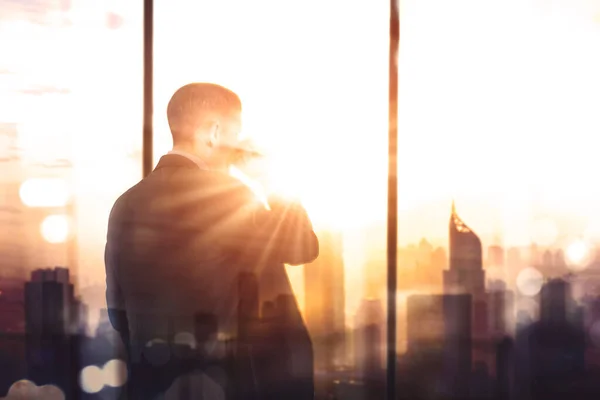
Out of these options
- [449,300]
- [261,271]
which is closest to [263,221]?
[261,271]

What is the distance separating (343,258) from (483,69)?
2.88ft

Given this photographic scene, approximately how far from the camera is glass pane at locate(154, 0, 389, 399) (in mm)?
1989

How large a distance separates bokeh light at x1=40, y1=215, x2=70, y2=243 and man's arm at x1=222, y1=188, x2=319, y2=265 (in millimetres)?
964

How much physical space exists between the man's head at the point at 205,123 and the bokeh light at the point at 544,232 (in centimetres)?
121

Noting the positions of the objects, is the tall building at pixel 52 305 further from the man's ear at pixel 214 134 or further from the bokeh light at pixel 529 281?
the bokeh light at pixel 529 281

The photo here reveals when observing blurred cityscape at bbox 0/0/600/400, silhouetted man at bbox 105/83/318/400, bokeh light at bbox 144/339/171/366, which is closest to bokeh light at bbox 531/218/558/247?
blurred cityscape at bbox 0/0/600/400

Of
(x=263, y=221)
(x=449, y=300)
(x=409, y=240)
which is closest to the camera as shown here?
(x=263, y=221)

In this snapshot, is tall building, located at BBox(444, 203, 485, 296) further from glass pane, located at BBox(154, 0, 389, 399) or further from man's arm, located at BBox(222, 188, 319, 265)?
man's arm, located at BBox(222, 188, 319, 265)

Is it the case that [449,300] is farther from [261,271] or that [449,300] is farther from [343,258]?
[261,271]

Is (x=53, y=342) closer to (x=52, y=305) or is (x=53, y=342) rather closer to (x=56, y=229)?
(x=52, y=305)

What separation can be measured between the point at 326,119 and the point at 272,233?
0.73 m

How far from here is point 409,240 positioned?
77.9 inches

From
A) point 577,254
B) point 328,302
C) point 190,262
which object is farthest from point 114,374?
point 577,254

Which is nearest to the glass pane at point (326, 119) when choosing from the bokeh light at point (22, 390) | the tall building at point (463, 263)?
the tall building at point (463, 263)
